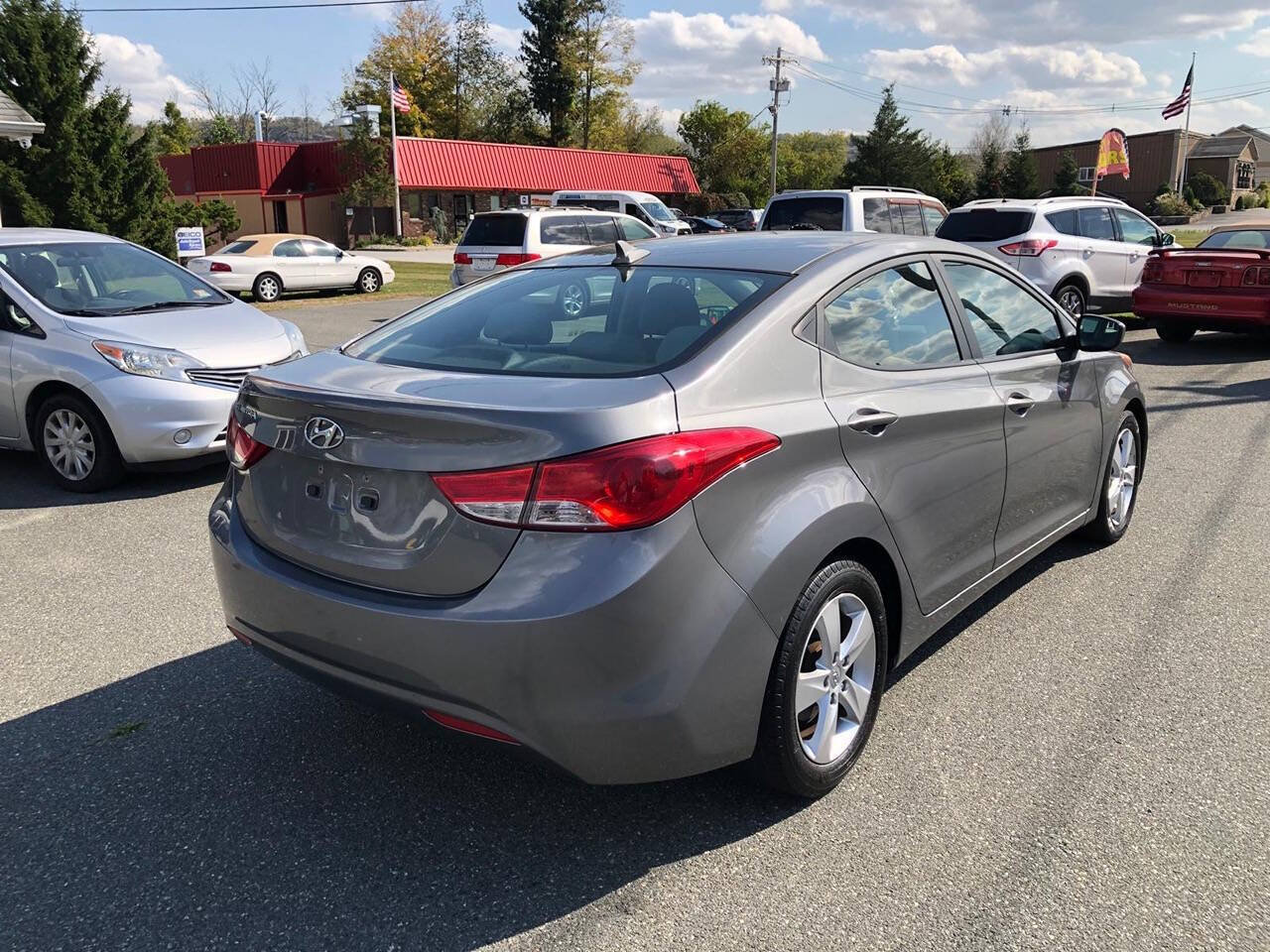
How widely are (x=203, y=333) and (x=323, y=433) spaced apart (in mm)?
4583

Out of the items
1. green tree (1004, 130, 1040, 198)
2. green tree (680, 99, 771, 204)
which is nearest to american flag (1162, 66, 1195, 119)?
green tree (1004, 130, 1040, 198)

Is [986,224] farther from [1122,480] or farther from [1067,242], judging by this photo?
[1122,480]

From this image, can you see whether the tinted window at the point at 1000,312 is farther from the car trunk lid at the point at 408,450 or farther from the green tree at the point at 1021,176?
the green tree at the point at 1021,176

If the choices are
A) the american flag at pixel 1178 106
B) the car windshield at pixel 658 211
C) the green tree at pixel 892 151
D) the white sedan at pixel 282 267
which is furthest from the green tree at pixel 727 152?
the white sedan at pixel 282 267

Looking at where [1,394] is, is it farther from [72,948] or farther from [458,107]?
[458,107]

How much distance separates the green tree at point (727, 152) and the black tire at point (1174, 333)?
58192 millimetres

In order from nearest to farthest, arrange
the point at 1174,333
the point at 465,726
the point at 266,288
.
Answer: the point at 465,726, the point at 1174,333, the point at 266,288

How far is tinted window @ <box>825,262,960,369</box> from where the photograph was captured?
10.8 ft

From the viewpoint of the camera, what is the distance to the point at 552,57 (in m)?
69.8

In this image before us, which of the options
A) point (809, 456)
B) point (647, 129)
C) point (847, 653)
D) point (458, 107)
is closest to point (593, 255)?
point (809, 456)

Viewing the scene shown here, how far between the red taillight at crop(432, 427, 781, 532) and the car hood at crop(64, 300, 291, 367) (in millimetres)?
4678

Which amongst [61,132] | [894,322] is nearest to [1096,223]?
[894,322]

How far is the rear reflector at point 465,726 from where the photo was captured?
2.54 m

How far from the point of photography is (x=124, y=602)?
186 inches
